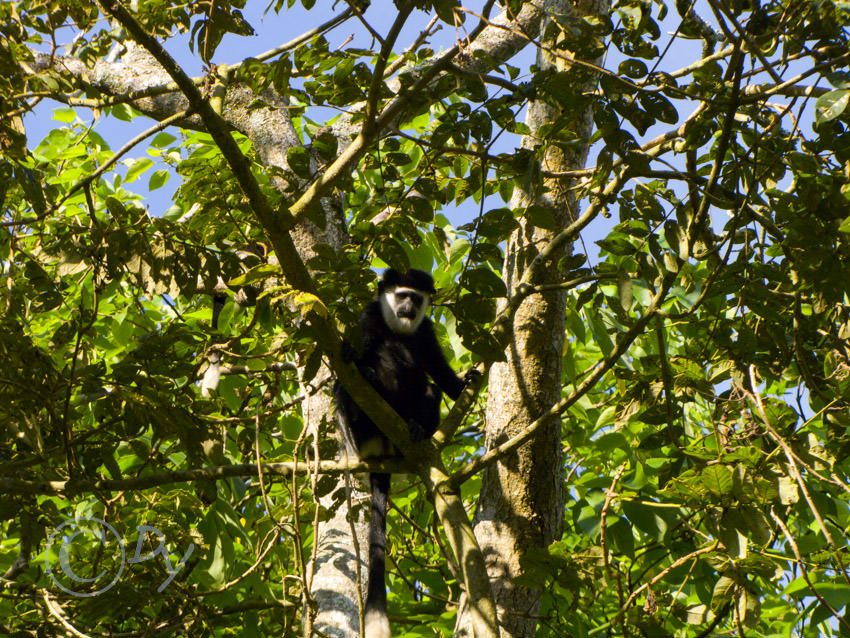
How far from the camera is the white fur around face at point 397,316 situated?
4.37 metres

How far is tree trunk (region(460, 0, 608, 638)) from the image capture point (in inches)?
97.1

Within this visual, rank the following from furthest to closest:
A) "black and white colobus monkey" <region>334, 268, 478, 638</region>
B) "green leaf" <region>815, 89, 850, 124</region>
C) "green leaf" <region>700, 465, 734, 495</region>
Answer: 1. "black and white colobus monkey" <region>334, 268, 478, 638</region>
2. "green leaf" <region>700, 465, 734, 495</region>
3. "green leaf" <region>815, 89, 850, 124</region>

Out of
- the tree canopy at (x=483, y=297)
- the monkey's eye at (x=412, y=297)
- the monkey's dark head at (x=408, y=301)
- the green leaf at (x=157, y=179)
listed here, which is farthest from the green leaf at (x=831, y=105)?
the green leaf at (x=157, y=179)

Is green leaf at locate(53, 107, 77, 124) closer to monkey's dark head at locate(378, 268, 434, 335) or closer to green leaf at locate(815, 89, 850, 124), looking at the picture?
monkey's dark head at locate(378, 268, 434, 335)

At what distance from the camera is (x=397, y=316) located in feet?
14.4

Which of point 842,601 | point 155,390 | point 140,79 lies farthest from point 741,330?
point 140,79

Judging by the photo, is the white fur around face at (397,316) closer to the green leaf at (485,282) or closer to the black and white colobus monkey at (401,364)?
the black and white colobus monkey at (401,364)

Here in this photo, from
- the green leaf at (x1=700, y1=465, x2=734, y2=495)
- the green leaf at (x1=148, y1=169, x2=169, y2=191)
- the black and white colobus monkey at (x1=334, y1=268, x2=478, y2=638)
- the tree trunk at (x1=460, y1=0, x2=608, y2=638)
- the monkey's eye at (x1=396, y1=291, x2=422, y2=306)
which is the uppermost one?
the green leaf at (x1=148, y1=169, x2=169, y2=191)

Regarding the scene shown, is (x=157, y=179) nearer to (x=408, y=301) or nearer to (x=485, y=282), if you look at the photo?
(x=408, y=301)

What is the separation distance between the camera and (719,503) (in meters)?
1.95

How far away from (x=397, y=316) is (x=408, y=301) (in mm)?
110

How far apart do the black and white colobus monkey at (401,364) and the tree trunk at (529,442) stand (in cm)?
122

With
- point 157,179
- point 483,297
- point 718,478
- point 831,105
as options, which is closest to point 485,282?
point 483,297

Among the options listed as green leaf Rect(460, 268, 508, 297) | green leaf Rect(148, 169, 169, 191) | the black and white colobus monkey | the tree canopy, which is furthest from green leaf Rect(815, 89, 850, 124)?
green leaf Rect(148, 169, 169, 191)
